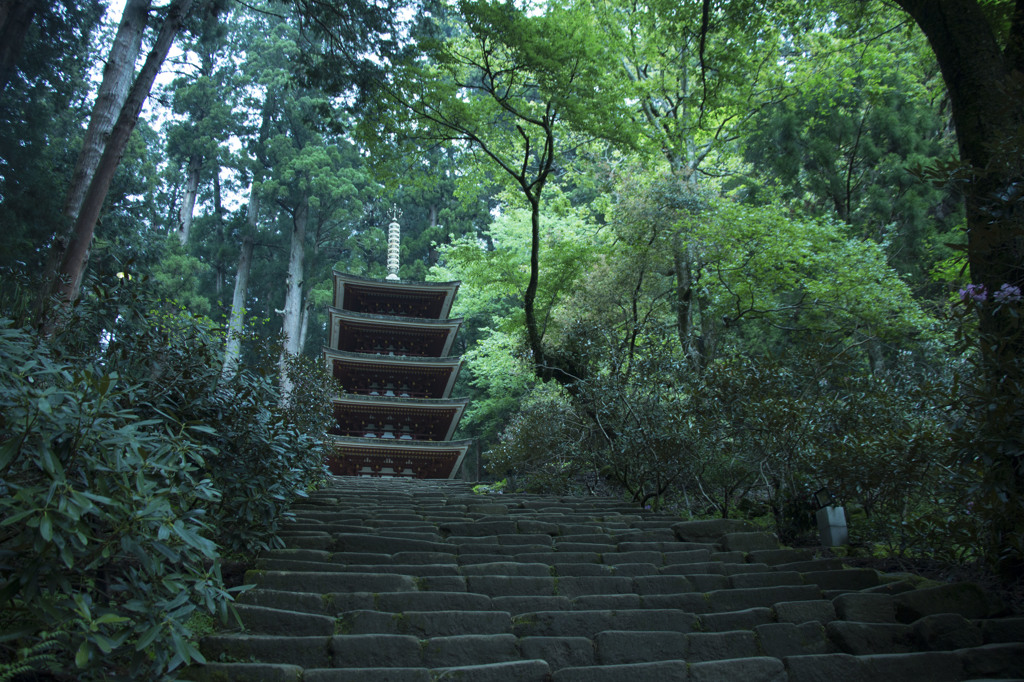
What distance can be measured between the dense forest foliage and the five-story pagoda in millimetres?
2288

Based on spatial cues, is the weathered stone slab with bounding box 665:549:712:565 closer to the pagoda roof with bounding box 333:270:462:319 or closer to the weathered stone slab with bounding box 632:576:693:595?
the weathered stone slab with bounding box 632:576:693:595

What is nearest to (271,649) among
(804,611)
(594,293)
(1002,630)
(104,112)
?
(804,611)

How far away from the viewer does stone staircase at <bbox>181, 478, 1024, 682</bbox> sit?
314cm

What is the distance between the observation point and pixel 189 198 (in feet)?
88.5

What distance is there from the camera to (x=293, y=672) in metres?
2.89

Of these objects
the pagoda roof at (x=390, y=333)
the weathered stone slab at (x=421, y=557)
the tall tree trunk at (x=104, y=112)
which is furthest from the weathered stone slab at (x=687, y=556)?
the pagoda roof at (x=390, y=333)

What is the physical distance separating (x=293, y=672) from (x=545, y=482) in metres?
7.28

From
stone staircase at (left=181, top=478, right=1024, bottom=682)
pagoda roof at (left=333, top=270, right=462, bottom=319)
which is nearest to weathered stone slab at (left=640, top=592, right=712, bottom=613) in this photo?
stone staircase at (left=181, top=478, right=1024, bottom=682)

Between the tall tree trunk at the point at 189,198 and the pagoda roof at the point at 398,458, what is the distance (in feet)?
50.5

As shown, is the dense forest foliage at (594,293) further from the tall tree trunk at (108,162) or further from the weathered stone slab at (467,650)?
the weathered stone slab at (467,650)

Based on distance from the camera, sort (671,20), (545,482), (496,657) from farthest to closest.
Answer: (545,482)
(671,20)
(496,657)

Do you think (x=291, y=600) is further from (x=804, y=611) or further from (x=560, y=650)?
(x=804, y=611)

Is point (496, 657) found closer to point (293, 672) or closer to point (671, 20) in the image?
point (293, 672)

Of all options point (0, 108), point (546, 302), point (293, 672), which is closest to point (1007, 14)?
point (293, 672)
